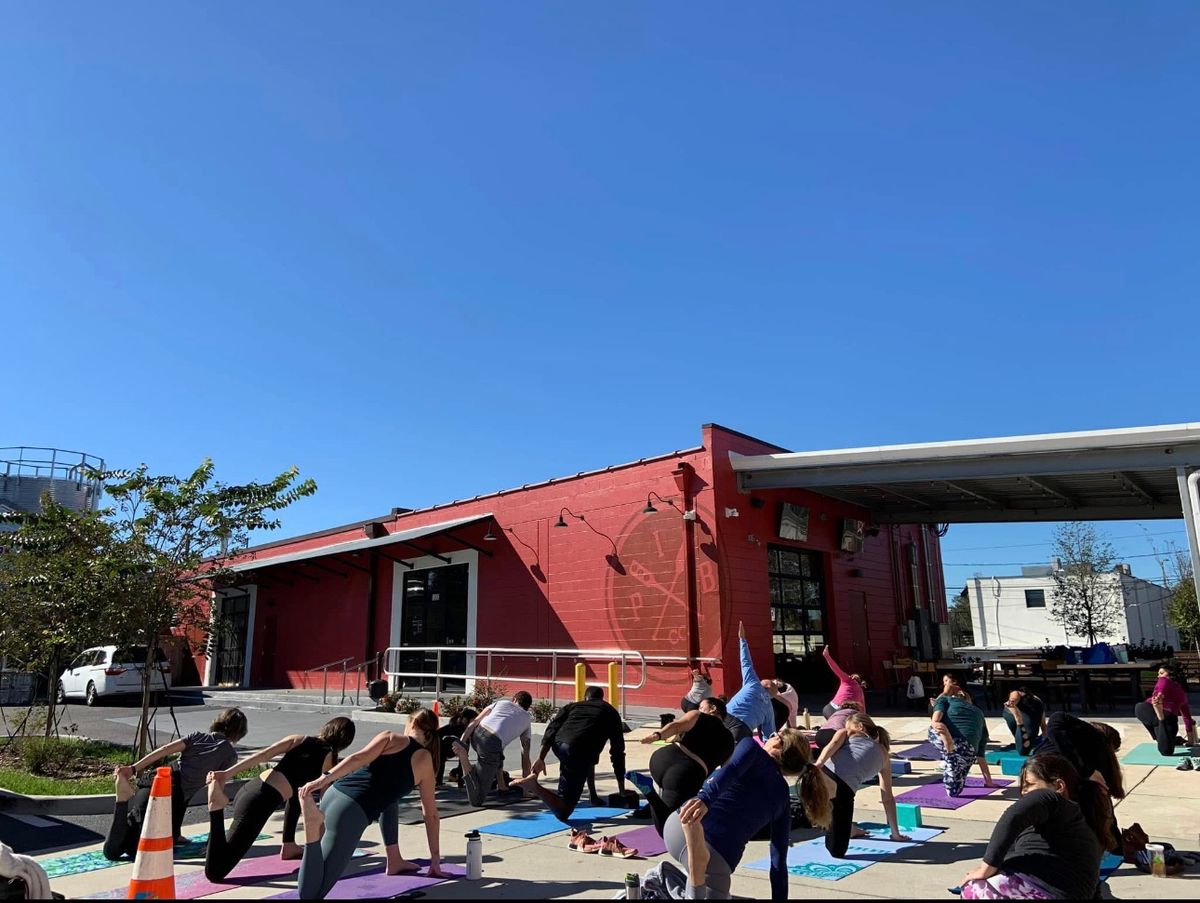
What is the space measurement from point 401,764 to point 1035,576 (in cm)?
4937

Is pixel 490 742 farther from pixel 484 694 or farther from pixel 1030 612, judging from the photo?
pixel 1030 612

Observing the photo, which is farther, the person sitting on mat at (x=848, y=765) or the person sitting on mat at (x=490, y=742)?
the person sitting on mat at (x=490, y=742)

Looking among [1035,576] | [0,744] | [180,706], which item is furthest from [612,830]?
[1035,576]

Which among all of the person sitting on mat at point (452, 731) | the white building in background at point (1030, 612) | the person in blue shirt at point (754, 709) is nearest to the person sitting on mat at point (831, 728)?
the person in blue shirt at point (754, 709)

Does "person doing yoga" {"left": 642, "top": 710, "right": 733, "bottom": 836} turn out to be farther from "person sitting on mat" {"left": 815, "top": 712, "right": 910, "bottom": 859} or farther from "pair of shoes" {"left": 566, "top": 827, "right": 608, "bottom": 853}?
"person sitting on mat" {"left": 815, "top": 712, "right": 910, "bottom": 859}

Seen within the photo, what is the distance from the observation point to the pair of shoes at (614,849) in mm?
6516

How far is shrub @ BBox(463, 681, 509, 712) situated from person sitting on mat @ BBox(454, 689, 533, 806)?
14.6ft

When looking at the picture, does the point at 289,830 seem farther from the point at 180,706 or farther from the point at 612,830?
the point at 180,706

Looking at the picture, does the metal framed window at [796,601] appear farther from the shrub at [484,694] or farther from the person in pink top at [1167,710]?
the person in pink top at [1167,710]

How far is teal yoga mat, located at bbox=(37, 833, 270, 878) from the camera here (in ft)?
20.9

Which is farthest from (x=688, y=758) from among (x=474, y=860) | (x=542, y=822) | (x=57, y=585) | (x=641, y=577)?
(x=641, y=577)

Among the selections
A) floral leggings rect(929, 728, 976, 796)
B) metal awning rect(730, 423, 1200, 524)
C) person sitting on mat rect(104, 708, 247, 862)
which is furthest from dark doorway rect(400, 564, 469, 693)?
floral leggings rect(929, 728, 976, 796)

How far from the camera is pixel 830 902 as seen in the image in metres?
5.20

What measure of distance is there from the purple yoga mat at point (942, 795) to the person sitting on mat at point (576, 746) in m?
2.95
